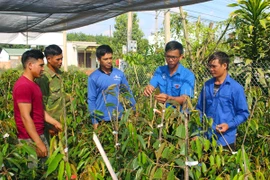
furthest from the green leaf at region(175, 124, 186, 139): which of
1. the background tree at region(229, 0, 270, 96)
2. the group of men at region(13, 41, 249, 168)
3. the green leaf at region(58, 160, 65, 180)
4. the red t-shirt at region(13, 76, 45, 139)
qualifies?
the background tree at region(229, 0, 270, 96)

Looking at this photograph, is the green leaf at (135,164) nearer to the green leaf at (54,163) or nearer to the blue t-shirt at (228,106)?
the green leaf at (54,163)

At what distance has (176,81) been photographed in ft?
10.7

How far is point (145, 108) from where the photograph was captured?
241 centimetres

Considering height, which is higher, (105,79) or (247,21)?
(247,21)

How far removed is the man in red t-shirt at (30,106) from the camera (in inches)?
105

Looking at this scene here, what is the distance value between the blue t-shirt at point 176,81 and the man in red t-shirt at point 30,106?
3.21 feet

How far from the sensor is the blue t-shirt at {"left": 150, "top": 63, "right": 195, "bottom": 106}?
3217mm

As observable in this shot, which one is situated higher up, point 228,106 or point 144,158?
point 228,106

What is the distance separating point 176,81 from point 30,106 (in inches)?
49.4

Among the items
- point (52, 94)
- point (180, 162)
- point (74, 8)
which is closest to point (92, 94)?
point (52, 94)

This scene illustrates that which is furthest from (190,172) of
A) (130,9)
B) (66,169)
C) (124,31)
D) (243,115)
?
(124,31)

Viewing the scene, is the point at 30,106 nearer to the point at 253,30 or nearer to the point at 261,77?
the point at 261,77

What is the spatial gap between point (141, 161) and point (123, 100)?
0.72 meters

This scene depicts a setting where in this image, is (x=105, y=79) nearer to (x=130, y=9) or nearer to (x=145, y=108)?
(x=130, y=9)
